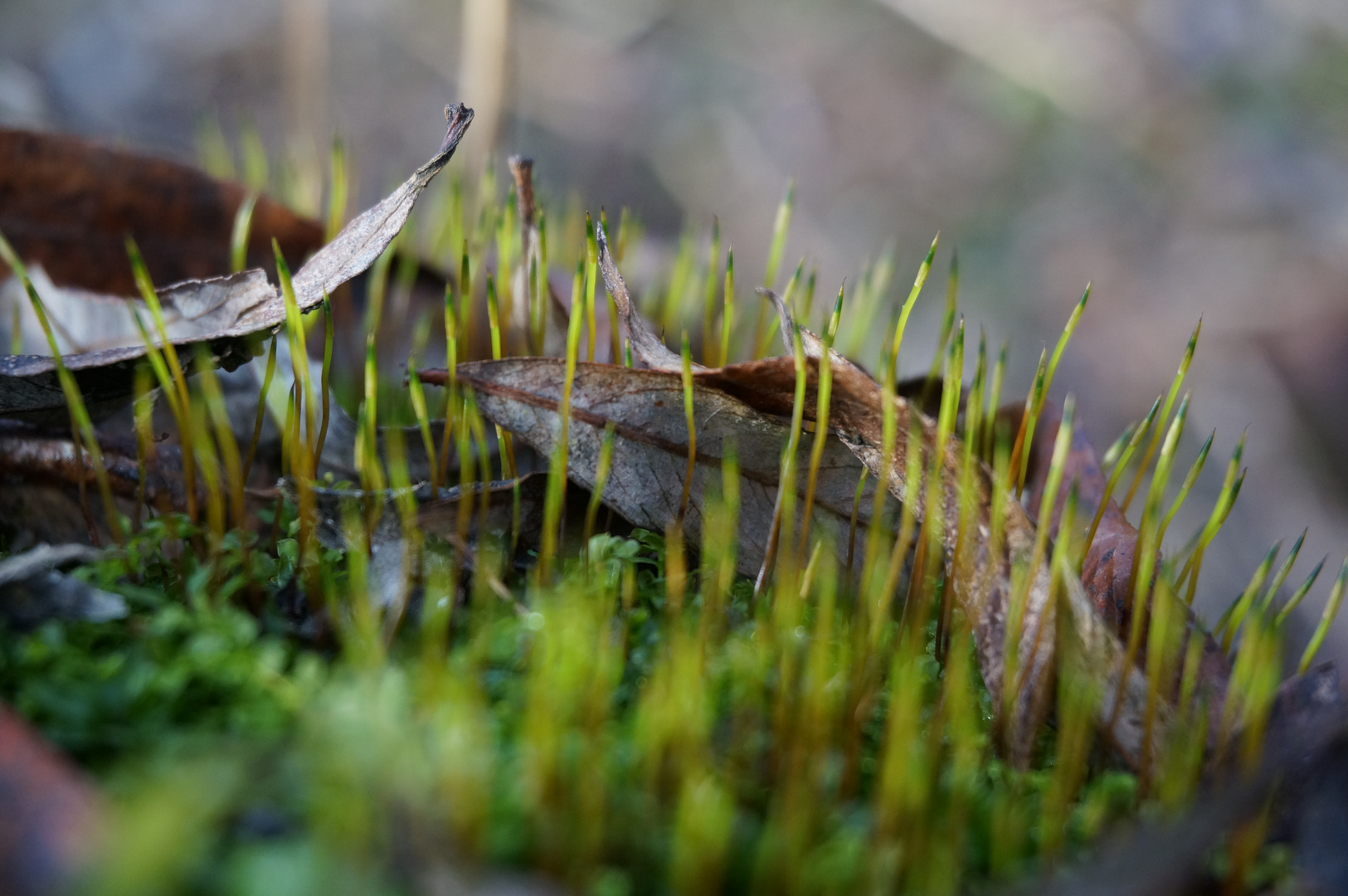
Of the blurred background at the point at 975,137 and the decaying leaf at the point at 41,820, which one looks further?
the blurred background at the point at 975,137

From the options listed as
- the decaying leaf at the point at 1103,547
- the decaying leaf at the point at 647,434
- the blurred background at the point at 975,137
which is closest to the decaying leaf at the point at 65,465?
the decaying leaf at the point at 647,434

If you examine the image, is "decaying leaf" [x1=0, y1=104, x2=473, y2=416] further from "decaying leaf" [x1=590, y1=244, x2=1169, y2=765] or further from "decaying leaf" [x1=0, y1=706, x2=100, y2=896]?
"decaying leaf" [x1=0, y1=706, x2=100, y2=896]

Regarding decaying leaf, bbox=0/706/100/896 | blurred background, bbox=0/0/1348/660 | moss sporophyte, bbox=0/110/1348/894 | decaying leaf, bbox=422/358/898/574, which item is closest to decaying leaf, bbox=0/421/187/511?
moss sporophyte, bbox=0/110/1348/894

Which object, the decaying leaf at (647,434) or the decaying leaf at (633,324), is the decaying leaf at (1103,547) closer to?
the decaying leaf at (647,434)

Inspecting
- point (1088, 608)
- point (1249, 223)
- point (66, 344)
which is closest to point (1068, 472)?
point (1088, 608)

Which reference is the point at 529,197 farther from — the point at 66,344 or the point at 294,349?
the point at 66,344

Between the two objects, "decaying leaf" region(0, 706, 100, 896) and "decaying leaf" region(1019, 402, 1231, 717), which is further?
"decaying leaf" region(1019, 402, 1231, 717)
